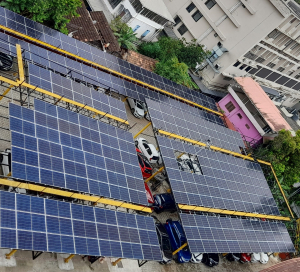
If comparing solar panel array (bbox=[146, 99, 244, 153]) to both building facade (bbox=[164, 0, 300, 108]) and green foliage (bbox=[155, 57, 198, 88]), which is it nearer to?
green foliage (bbox=[155, 57, 198, 88])

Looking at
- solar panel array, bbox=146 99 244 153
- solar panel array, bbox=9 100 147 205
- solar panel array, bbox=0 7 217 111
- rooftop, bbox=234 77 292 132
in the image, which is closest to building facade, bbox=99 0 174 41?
solar panel array, bbox=0 7 217 111

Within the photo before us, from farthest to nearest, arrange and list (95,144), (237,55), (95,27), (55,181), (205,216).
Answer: (237,55) < (95,27) < (205,216) < (95,144) < (55,181)

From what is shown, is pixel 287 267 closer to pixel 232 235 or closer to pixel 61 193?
pixel 232 235

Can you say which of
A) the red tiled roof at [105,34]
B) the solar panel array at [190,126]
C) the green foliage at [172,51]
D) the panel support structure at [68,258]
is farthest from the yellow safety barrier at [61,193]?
the green foliage at [172,51]

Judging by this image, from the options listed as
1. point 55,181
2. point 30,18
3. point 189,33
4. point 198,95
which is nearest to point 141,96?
point 198,95

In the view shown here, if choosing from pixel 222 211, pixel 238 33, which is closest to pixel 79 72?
pixel 222 211

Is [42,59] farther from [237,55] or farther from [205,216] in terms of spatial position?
[237,55]
